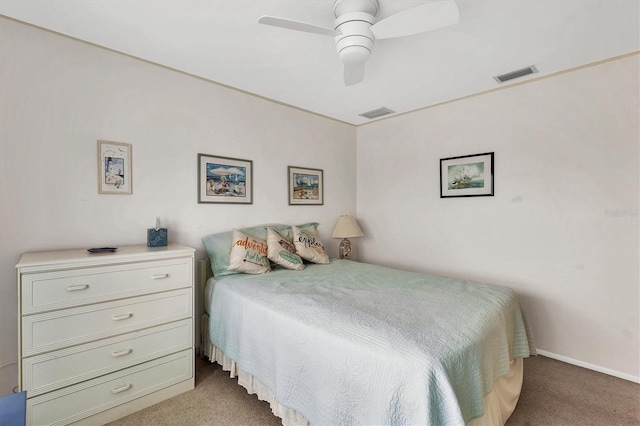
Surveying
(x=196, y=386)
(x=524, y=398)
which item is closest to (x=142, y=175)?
(x=196, y=386)

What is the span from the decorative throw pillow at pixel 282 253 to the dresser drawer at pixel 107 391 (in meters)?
0.98

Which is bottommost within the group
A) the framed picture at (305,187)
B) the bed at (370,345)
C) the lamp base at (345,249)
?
the bed at (370,345)

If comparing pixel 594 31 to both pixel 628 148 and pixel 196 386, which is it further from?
pixel 196 386

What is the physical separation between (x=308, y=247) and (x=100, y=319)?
5.69 feet

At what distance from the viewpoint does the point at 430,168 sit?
339 centimetres

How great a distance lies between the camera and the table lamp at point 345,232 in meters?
3.65

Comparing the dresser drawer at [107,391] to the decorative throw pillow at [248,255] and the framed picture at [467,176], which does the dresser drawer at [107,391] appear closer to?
the decorative throw pillow at [248,255]

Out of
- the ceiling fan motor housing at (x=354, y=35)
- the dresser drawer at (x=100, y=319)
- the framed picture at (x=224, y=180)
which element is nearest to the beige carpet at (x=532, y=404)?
the dresser drawer at (x=100, y=319)

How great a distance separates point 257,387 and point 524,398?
1.84 meters

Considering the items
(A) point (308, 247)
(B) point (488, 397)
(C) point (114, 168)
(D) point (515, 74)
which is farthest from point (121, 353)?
(D) point (515, 74)

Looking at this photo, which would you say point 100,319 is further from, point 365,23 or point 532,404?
point 532,404

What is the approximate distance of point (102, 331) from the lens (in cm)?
176

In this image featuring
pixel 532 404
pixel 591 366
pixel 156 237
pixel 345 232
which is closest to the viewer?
pixel 532 404

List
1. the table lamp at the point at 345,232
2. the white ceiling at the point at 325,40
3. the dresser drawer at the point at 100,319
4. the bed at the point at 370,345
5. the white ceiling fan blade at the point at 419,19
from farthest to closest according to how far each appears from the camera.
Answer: the table lamp at the point at 345,232 < the white ceiling at the point at 325,40 < the dresser drawer at the point at 100,319 < the white ceiling fan blade at the point at 419,19 < the bed at the point at 370,345
